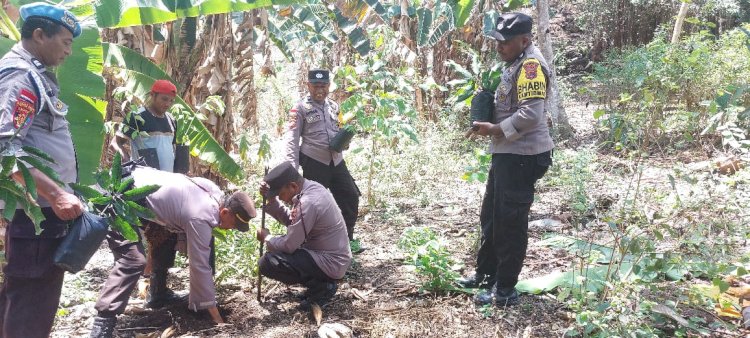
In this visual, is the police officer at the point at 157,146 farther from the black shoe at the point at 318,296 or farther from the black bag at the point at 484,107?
the black bag at the point at 484,107

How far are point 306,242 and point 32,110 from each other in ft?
6.77

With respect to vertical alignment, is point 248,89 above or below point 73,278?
above

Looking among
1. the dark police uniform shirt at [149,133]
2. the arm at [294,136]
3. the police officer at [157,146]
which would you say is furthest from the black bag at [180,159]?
the arm at [294,136]

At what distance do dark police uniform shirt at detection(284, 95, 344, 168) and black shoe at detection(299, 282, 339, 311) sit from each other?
128 centimetres

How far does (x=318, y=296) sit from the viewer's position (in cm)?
419

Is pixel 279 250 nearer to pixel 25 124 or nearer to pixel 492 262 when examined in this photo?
pixel 492 262

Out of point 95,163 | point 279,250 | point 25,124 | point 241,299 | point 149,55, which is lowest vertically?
point 241,299

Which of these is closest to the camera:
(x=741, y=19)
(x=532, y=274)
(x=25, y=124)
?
(x=25, y=124)

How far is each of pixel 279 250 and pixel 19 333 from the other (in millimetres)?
1692

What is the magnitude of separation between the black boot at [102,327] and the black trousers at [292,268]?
983 millimetres

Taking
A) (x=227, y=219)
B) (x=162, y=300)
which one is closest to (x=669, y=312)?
(x=227, y=219)

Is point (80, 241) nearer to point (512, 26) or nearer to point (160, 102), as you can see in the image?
point (160, 102)

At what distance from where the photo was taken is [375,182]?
24.1 feet

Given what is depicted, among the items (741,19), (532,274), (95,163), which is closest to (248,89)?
(95,163)
